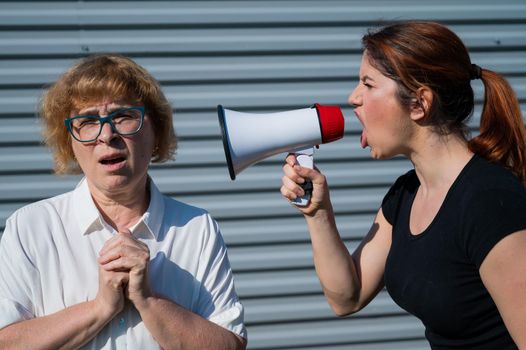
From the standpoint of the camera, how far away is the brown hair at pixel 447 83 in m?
2.50

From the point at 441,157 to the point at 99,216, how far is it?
1.19m

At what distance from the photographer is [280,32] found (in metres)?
4.89

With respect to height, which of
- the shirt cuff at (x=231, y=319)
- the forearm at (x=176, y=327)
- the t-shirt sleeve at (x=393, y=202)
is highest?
the t-shirt sleeve at (x=393, y=202)

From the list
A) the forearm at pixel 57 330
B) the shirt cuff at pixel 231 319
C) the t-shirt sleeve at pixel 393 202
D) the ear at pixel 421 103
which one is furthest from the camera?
the t-shirt sleeve at pixel 393 202

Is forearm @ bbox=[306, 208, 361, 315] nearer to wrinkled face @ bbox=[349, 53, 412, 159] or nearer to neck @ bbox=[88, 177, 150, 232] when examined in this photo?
wrinkled face @ bbox=[349, 53, 412, 159]

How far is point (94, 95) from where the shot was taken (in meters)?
2.63

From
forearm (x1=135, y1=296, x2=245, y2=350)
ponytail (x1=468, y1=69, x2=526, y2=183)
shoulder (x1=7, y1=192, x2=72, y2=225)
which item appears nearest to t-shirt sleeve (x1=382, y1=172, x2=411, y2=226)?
ponytail (x1=468, y1=69, x2=526, y2=183)

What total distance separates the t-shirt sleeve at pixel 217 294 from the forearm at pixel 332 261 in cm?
36

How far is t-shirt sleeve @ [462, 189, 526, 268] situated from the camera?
225 centimetres

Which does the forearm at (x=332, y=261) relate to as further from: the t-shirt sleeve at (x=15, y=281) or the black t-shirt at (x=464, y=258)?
the t-shirt sleeve at (x=15, y=281)

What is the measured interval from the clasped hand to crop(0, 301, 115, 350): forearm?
0.18ft

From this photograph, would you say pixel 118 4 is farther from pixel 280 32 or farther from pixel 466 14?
pixel 466 14

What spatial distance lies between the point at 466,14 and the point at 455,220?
9.87 feet

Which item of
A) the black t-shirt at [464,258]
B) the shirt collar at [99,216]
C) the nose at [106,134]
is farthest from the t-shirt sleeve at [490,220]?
the nose at [106,134]
